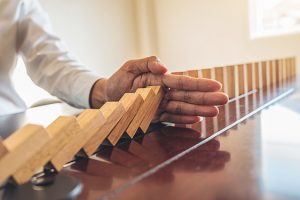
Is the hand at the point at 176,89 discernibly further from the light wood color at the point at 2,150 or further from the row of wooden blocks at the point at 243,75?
the light wood color at the point at 2,150

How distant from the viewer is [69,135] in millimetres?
297

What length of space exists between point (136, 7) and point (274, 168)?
323cm

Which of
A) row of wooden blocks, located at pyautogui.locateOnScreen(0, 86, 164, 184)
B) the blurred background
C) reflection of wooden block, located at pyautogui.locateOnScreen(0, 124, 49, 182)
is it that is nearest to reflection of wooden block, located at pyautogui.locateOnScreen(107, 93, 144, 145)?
row of wooden blocks, located at pyautogui.locateOnScreen(0, 86, 164, 184)

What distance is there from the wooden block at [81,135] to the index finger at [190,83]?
0.55ft

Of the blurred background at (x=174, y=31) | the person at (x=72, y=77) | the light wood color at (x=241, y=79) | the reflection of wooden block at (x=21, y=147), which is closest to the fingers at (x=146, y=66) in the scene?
the person at (x=72, y=77)

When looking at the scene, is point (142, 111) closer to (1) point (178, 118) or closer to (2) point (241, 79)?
(1) point (178, 118)

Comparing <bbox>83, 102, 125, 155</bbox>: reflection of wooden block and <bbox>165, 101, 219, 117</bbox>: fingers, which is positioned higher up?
<bbox>83, 102, 125, 155</bbox>: reflection of wooden block

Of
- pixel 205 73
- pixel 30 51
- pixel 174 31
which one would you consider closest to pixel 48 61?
pixel 30 51

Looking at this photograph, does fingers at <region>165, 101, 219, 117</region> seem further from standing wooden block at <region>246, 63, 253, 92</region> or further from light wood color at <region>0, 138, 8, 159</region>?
standing wooden block at <region>246, 63, 253, 92</region>

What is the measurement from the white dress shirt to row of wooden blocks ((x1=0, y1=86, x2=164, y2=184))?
54 cm

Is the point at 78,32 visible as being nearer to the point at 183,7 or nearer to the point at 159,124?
the point at 183,7

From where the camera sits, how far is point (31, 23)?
1.06 metres

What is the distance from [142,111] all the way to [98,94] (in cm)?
31

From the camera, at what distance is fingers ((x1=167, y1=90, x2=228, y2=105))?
450 millimetres
